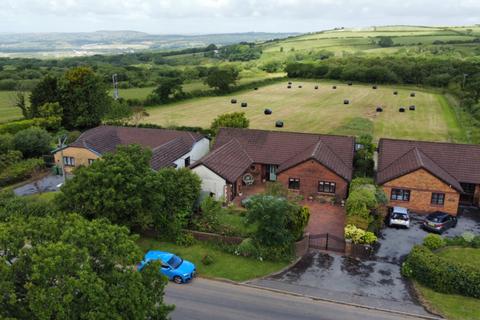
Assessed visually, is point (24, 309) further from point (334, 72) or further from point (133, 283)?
point (334, 72)

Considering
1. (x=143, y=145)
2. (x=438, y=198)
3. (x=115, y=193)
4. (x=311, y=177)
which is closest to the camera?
(x=115, y=193)

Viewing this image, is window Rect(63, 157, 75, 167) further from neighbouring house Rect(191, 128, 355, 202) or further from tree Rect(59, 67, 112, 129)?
tree Rect(59, 67, 112, 129)

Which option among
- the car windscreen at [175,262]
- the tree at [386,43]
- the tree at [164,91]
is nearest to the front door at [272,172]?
the car windscreen at [175,262]

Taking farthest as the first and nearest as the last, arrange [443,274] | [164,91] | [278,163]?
[164,91] → [278,163] → [443,274]

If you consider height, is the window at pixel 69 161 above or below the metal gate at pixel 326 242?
above

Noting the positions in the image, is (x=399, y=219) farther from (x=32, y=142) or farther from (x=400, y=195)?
(x=32, y=142)

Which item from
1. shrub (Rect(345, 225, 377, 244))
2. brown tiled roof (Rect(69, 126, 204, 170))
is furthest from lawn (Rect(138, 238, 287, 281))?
brown tiled roof (Rect(69, 126, 204, 170))

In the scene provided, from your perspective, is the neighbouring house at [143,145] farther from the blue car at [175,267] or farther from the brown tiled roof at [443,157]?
the brown tiled roof at [443,157]

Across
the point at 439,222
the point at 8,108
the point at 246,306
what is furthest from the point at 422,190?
the point at 8,108
